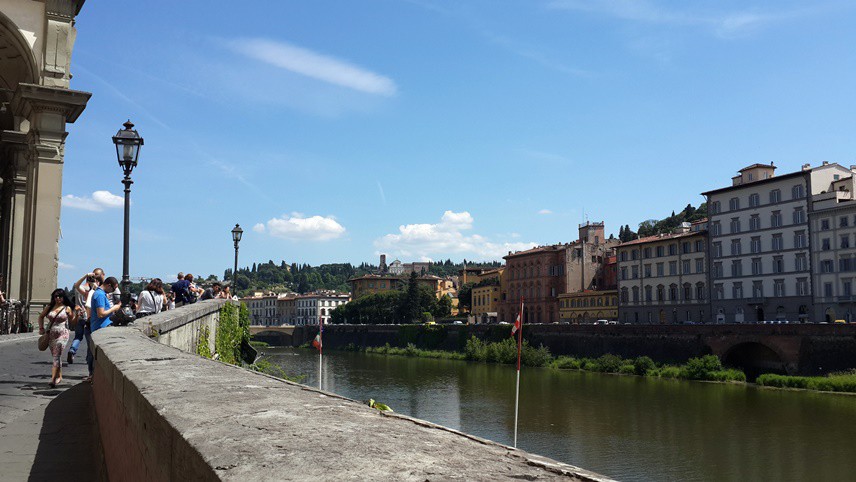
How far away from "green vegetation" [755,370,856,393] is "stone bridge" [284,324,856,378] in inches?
66.0

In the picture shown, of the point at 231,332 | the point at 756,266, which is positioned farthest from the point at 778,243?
the point at 231,332

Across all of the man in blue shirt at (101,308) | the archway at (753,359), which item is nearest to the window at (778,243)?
the archway at (753,359)

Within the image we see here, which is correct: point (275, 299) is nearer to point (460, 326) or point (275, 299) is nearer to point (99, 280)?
point (460, 326)

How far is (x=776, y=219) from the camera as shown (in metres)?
55.7

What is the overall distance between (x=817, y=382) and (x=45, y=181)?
127ft

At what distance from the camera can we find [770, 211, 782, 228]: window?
2181 inches

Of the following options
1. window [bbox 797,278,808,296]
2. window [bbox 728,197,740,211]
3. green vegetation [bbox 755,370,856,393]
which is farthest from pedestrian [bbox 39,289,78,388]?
window [bbox 728,197,740,211]

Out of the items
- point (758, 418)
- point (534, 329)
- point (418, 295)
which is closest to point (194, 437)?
point (758, 418)

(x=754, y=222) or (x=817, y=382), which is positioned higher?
(x=754, y=222)

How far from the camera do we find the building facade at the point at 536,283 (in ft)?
278

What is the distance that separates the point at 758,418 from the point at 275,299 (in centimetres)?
14554

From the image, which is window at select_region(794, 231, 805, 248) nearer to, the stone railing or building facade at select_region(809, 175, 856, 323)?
building facade at select_region(809, 175, 856, 323)

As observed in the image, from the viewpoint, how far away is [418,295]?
336ft

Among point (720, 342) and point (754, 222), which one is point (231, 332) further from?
point (754, 222)
